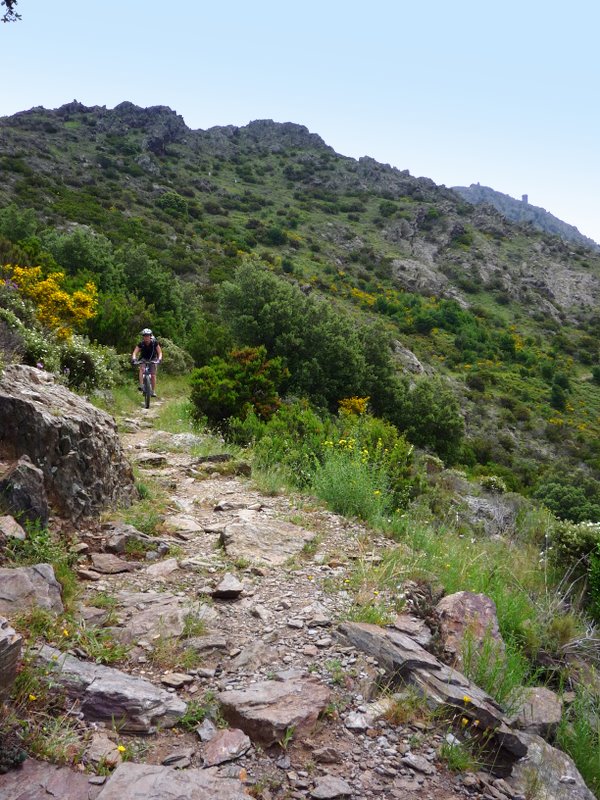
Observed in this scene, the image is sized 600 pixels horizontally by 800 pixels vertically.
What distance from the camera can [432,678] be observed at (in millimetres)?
3426

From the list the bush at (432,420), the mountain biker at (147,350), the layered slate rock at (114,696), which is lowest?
the bush at (432,420)

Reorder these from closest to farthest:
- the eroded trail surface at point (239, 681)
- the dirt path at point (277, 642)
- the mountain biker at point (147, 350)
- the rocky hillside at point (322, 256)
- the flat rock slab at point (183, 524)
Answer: the eroded trail surface at point (239, 681) → the dirt path at point (277, 642) → the flat rock slab at point (183, 524) → the mountain biker at point (147, 350) → the rocky hillside at point (322, 256)

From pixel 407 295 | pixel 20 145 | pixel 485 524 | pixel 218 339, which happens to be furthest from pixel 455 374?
pixel 20 145

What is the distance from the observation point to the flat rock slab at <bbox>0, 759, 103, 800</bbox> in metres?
2.14

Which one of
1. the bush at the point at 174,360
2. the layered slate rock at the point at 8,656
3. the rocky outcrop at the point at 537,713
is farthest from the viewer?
the bush at the point at 174,360

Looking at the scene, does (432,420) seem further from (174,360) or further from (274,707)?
(274,707)

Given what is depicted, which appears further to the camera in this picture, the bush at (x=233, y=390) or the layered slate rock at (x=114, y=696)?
the bush at (x=233, y=390)

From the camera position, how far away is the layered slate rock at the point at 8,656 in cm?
244

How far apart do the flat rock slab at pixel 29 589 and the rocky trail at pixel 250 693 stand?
0.25 feet

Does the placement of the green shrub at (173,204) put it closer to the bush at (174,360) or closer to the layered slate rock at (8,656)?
the bush at (174,360)

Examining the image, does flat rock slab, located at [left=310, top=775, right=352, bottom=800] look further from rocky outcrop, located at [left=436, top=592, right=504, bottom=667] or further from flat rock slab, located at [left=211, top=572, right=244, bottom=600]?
flat rock slab, located at [left=211, top=572, right=244, bottom=600]

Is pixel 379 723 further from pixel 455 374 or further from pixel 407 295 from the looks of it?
pixel 407 295

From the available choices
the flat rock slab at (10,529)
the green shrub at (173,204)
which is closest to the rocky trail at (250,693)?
the flat rock slab at (10,529)

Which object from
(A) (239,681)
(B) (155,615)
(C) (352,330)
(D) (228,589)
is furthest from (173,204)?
(A) (239,681)
